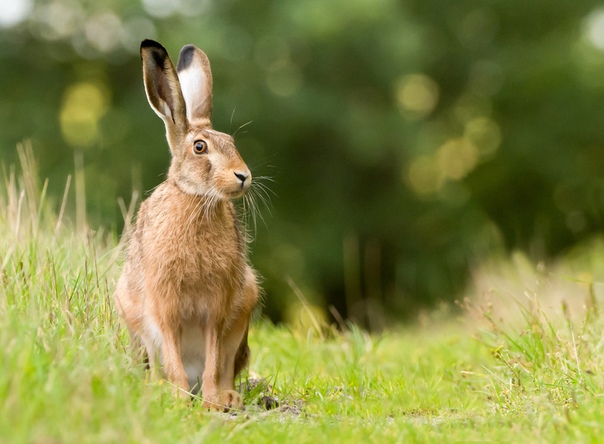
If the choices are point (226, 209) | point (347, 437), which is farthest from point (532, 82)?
point (347, 437)

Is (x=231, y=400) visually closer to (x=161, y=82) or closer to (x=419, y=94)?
(x=161, y=82)

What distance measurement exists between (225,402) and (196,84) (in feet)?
6.89

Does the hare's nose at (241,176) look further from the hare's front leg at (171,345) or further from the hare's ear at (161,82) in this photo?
the hare's front leg at (171,345)

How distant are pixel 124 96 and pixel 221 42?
251cm

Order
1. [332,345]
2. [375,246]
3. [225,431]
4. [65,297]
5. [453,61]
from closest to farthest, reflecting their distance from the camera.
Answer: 1. [225,431]
2. [65,297]
3. [332,345]
4. [375,246]
5. [453,61]

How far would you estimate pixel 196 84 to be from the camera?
6.21 m

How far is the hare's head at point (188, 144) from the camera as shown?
5496 mm

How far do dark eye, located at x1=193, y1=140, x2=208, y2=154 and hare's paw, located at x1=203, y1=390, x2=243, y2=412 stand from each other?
1413 mm

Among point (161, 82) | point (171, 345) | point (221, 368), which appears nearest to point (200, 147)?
point (161, 82)

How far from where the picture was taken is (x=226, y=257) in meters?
5.57

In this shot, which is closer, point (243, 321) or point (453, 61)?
point (243, 321)

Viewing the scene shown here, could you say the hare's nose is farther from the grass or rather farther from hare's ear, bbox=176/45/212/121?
the grass

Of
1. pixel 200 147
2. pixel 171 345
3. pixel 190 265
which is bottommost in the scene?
pixel 171 345

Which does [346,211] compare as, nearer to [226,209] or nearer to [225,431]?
[226,209]
